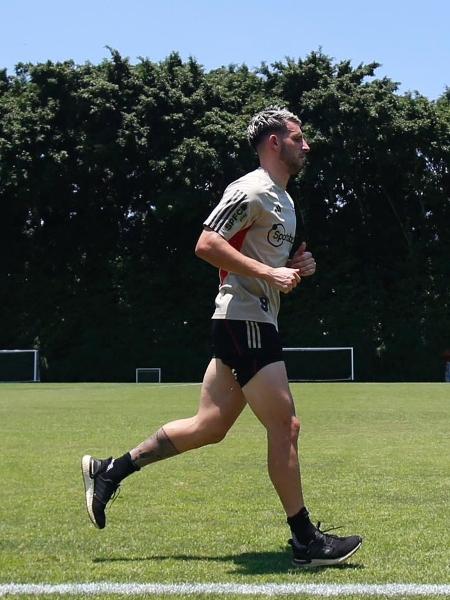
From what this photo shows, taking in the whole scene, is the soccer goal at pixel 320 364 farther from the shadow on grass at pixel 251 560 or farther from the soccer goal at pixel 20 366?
the shadow on grass at pixel 251 560

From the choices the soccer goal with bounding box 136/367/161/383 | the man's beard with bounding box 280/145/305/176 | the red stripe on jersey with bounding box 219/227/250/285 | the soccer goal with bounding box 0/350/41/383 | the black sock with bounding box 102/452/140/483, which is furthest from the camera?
the soccer goal with bounding box 136/367/161/383

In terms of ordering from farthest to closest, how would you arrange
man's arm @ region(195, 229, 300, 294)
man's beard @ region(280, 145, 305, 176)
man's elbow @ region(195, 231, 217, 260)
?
man's beard @ region(280, 145, 305, 176) < man's elbow @ region(195, 231, 217, 260) < man's arm @ region(195, 229, 300, 294)

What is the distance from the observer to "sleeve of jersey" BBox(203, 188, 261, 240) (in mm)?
4840

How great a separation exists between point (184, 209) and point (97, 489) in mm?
32387

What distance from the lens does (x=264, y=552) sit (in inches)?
197

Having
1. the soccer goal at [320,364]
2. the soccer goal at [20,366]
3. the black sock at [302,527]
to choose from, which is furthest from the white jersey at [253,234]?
the soccer goal at [20,366]

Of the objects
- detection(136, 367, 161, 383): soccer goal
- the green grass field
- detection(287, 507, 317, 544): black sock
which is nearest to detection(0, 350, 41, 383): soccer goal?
detection(136, 367, 161, 383): soccer goal

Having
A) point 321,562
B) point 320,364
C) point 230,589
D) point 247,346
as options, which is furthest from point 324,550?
point 320,364

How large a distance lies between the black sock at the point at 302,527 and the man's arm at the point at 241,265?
1160 millimetres

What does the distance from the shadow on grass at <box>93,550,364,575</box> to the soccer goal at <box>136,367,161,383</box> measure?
34.3 m

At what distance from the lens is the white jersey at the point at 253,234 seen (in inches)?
191

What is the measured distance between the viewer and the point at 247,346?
485 cm

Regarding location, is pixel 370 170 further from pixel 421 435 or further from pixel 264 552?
pixel 264 552

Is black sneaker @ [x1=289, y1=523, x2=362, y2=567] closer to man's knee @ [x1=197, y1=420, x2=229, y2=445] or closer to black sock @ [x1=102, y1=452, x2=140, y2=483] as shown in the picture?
man's knee @ [x1=197, y1=420, x2=229, y2=445]
